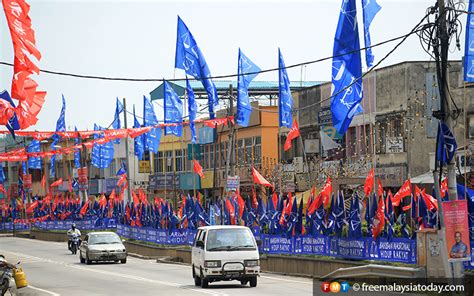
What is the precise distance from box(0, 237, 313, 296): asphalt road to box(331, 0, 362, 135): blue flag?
17.2 ft

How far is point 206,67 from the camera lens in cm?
4338

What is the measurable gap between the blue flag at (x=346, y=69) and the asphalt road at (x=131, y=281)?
524 cm

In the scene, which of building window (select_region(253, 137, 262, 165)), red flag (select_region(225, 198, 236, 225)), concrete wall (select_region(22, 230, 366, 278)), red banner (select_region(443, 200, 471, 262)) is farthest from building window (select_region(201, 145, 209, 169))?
red banner (select_region(443, 200, 471, 262))

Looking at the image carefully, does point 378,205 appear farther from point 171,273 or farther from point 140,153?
point 140,153

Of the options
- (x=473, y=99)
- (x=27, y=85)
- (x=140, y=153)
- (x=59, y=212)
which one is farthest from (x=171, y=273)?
(x=59, y=212)

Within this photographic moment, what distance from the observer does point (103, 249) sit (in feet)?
145

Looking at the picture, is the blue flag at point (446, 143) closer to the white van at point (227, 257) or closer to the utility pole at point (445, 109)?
the utility pole at point (445, 109)

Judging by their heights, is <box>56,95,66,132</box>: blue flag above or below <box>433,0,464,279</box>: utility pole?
above

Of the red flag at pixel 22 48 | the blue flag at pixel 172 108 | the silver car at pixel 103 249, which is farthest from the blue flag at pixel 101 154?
the red flag at pixel 22 48

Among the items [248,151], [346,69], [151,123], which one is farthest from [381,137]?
[346,69]

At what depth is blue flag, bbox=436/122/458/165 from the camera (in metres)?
22.2

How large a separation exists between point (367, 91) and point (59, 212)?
34.9 m

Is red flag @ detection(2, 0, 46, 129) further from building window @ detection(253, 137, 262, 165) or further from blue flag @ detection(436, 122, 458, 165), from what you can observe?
building window @ detection(253, 137, 262, 165)

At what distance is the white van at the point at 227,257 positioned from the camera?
27.4m
